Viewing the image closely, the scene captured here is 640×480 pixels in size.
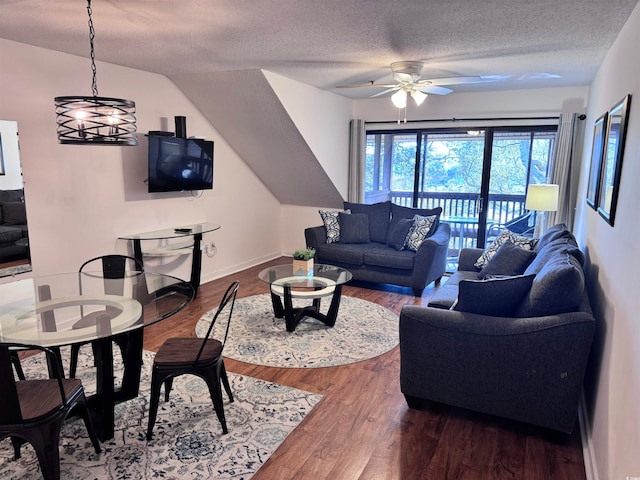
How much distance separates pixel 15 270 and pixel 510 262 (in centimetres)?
411

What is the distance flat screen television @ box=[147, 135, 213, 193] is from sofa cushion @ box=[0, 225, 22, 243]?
1289mm

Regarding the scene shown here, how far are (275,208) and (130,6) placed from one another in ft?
14.7

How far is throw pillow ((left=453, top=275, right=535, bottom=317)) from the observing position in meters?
2.45

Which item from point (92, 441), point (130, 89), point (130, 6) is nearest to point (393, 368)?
point (92, 441)

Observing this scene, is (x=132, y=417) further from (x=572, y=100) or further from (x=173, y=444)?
(x=572, y=100)

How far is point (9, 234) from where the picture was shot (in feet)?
11.3

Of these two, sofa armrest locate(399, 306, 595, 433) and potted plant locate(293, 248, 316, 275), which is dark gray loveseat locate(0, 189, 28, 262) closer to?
potted plant locate(293, 248, 316, 275)

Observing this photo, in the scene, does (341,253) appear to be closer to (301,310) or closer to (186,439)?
(301,310)

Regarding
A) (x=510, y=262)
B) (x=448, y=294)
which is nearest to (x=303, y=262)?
(x=448, y=294)

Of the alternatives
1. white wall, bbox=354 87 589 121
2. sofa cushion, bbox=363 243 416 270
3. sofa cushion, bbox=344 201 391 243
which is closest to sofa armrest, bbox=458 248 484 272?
sofa cushion, bbox=363 243 416 270

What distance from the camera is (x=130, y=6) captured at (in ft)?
8.28

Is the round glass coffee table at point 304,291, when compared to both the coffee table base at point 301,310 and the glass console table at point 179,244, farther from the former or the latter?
the glass console table at point 179,244

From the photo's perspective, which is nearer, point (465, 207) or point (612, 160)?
point (612, 160)

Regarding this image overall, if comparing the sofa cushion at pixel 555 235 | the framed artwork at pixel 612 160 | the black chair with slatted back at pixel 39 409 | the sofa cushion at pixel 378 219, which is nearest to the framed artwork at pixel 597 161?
the framed artwork at pixel 612 160
